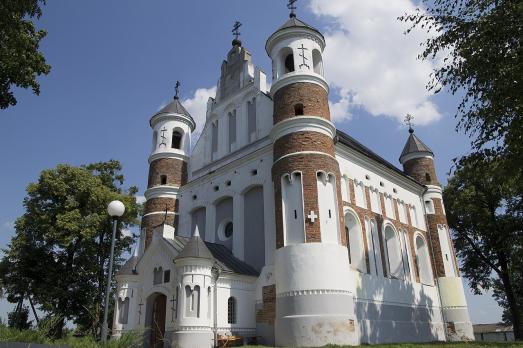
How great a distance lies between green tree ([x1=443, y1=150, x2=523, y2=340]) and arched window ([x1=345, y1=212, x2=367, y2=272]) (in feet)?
27.8

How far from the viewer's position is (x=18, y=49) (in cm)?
1321

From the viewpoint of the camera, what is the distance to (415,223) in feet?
Answer: 95.5

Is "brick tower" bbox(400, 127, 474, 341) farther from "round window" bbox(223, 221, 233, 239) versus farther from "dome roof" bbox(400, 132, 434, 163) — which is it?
"round window" bbox(223, 221, 233, 239)

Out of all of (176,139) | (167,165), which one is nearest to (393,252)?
(167,165)

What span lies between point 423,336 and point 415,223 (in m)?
7.40

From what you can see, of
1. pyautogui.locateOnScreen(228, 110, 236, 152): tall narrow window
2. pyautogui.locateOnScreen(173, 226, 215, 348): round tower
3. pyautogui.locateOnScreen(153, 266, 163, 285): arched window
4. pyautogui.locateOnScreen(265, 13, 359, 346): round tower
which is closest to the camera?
pyautogui.locateOnScreen(265, 13, 359, 346): round tower

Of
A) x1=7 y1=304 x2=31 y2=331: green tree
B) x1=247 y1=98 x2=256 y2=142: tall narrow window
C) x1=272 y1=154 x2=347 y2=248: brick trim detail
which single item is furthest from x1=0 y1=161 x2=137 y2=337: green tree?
x1=272 y1=154 x2=347 y2=248: brick trim detail

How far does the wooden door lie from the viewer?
20125 millimetres

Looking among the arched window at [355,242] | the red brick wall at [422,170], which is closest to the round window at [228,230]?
the arched window at [355,242]

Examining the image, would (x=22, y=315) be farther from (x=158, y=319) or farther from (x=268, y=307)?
(x=268, y=307)

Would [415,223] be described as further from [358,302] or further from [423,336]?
[358,302]

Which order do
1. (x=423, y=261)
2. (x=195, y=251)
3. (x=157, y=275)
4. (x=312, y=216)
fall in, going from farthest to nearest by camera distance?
1. (x=423, y=261)
2. (x=157, y=275)
3. (x=312, y=216)
4. (x=195, y=251)

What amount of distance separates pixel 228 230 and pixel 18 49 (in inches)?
562

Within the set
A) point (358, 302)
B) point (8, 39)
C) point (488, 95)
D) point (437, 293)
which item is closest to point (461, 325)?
point (437, 293)
